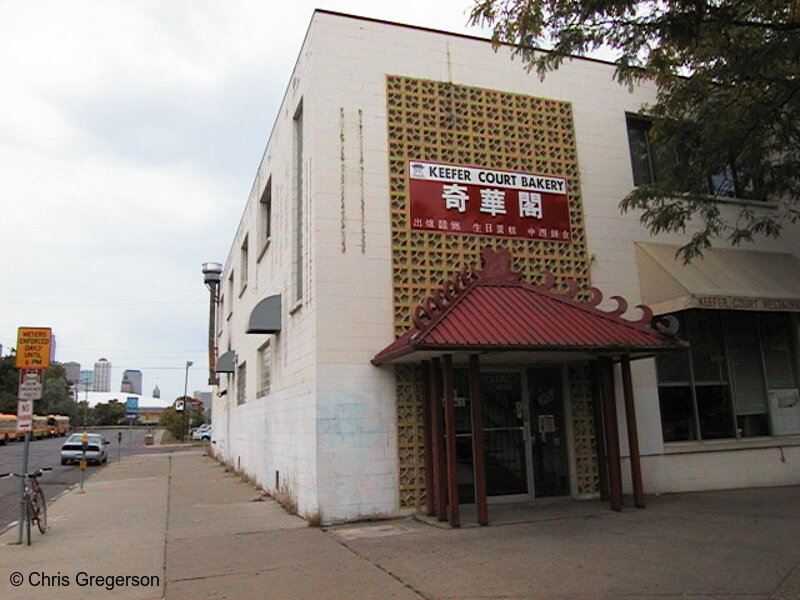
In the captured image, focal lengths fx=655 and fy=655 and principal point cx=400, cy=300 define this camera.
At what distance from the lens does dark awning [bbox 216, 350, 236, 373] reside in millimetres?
22822

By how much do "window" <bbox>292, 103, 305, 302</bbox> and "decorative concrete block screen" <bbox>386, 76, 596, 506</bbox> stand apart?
6.65 ft

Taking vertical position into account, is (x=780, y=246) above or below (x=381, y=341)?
above

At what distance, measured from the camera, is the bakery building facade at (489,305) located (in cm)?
985

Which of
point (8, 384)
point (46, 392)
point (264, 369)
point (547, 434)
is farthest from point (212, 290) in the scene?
point (46, 392)

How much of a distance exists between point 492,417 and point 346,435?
2.45 meters

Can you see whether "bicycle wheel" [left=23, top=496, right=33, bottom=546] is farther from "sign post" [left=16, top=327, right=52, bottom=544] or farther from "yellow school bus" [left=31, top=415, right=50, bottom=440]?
"yellow school bus" [left=31, top=415, right=50, bottom=440]

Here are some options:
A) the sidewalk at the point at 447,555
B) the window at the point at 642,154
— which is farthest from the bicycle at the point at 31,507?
the window at the point at 642,154

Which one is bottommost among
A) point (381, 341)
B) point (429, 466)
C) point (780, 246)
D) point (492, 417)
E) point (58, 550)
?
point (58, 550)

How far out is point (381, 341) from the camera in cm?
1043

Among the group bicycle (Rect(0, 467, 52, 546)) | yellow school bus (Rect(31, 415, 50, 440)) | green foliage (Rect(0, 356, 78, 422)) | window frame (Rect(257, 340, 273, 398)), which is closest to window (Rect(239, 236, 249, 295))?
window frame (Rect(257, 340, 273, 398))

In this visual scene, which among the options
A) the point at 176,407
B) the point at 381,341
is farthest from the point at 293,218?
the point at 176,407

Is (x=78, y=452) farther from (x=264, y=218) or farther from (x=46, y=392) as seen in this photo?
(x=46, y=392)

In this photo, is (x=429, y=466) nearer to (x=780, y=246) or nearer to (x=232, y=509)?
(x=232, y=509)

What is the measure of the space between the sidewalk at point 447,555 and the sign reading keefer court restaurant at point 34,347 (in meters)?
2.66
